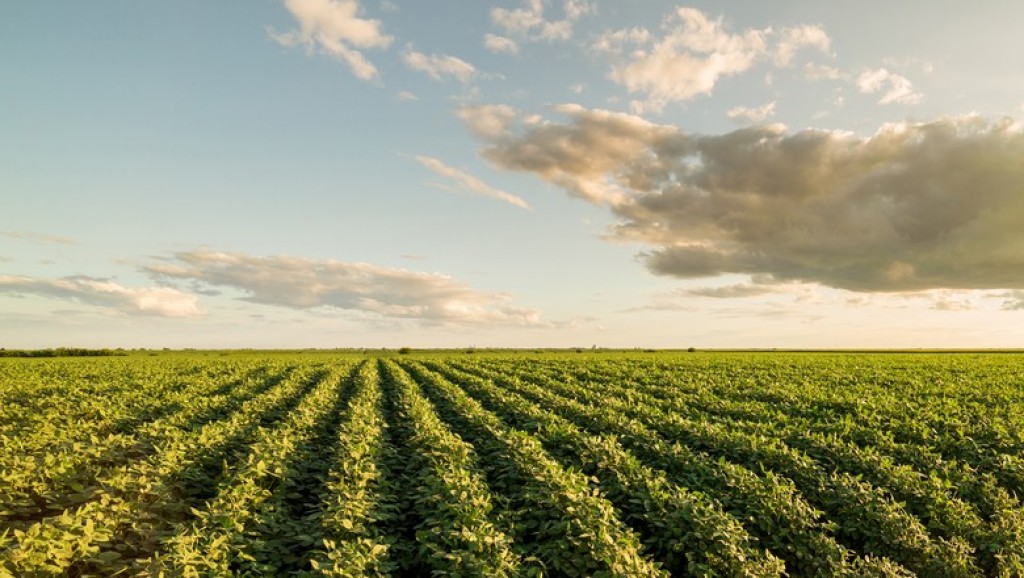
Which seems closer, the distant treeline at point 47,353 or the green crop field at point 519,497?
the green crop field at point 519,497

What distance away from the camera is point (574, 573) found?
22.9ft

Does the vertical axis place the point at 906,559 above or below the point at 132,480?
below

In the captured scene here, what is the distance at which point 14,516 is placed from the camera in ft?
31.9

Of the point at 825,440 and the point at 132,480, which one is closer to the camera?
the point at 132,480

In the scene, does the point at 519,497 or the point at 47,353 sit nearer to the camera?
the point at 519,497

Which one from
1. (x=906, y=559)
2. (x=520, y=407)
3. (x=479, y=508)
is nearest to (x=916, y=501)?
(x=906, y=559)

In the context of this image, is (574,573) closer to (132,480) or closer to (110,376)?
(132,480)

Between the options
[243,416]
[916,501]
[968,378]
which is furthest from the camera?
[968,378]

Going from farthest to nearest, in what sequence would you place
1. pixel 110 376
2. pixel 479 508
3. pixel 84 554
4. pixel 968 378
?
1. pixel 110 376
2. pixel 968 378
3. pixel 479 508
4. pixel 84 554

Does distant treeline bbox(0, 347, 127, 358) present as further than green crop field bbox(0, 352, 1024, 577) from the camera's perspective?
Yes

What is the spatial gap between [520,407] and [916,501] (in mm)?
11452

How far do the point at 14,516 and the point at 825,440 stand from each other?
17018mm

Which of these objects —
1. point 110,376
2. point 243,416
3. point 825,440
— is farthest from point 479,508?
point 110,376

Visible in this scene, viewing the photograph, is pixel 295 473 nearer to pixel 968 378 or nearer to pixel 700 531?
A: pixel 700 531
